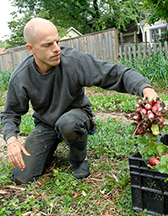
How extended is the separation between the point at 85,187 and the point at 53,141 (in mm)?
712

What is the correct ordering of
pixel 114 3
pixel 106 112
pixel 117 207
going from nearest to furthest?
pixel 117 207, pixel 106 112, pixel 114 3

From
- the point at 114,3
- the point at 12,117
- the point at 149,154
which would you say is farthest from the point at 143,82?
the point at 114,3

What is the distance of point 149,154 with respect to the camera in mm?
1770

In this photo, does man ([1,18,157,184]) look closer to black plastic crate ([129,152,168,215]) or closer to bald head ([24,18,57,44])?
bald head ([24,18,57,44])

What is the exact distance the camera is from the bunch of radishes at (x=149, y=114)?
1.46 metres

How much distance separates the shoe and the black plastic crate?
0.72 m

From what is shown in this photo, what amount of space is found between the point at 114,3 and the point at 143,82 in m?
23.6

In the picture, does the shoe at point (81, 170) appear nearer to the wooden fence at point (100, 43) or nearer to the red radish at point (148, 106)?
the red radish at point (148, 106)

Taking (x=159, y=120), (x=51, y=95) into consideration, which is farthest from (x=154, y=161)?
(x=51, y=95)

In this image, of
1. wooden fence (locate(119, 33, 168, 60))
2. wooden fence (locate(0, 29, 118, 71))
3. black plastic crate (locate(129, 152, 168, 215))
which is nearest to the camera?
black plastic crate (locate(129, 152, 168, 215))

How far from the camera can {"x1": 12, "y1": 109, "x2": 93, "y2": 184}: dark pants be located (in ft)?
7.45

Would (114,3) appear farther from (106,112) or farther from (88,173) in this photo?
(88,173)

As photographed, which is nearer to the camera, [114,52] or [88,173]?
[88,173]

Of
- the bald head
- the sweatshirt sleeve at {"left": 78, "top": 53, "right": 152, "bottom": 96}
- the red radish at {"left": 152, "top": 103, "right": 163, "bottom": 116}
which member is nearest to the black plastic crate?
the red radish at {"left": 152, "top": 103, "right": 163, "bottom": 116}
